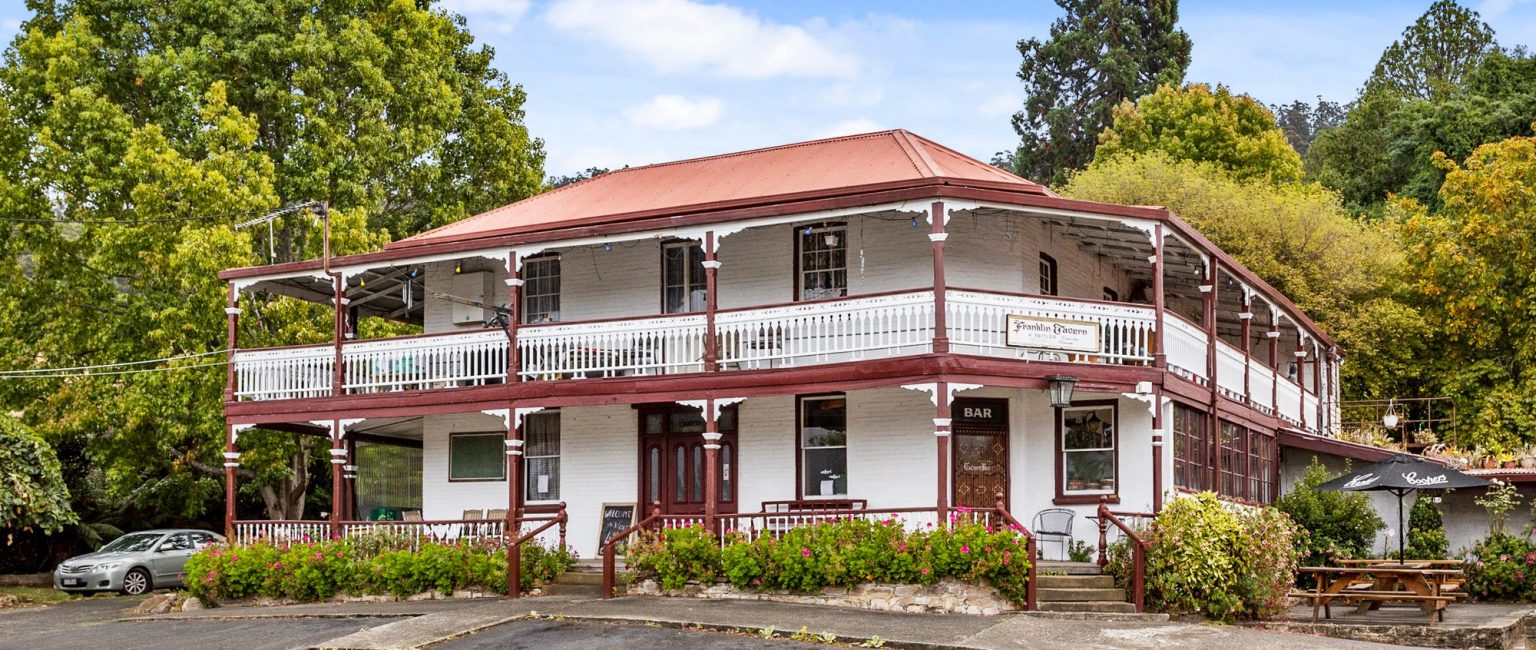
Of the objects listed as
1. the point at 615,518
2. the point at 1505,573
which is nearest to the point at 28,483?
the point at 615,518

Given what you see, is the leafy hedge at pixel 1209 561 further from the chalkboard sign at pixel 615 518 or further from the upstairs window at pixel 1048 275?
the chalkboard sign at pixel 615 518

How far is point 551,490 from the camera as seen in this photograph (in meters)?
25.0

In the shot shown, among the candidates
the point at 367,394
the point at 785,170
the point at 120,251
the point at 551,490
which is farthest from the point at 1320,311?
the point at 120,251

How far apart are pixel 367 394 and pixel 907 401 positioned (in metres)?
8.18

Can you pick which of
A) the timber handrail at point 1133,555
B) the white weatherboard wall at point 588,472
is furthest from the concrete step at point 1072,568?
the white weatherboard wall at point 588,472

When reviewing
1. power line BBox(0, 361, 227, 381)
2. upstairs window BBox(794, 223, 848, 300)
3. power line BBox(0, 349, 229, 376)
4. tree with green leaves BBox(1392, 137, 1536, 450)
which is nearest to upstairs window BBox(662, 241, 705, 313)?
upstairs window BBox(794, 223, 848, 300)

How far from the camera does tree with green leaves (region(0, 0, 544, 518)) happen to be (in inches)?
1141

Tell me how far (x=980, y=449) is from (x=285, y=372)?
1072cm

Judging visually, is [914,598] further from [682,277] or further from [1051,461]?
[682,277]

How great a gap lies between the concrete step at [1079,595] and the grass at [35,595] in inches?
671

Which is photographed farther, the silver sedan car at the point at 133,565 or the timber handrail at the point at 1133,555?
the silver sedan car at the point at 133,565

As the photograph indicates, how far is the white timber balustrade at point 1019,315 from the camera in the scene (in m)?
20.9

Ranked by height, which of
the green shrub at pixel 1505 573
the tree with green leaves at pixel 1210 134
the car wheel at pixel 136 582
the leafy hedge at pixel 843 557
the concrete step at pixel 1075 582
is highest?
the tree with green leaves at pixel 1210 134

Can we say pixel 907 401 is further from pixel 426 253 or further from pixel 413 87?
pixel 413 87
